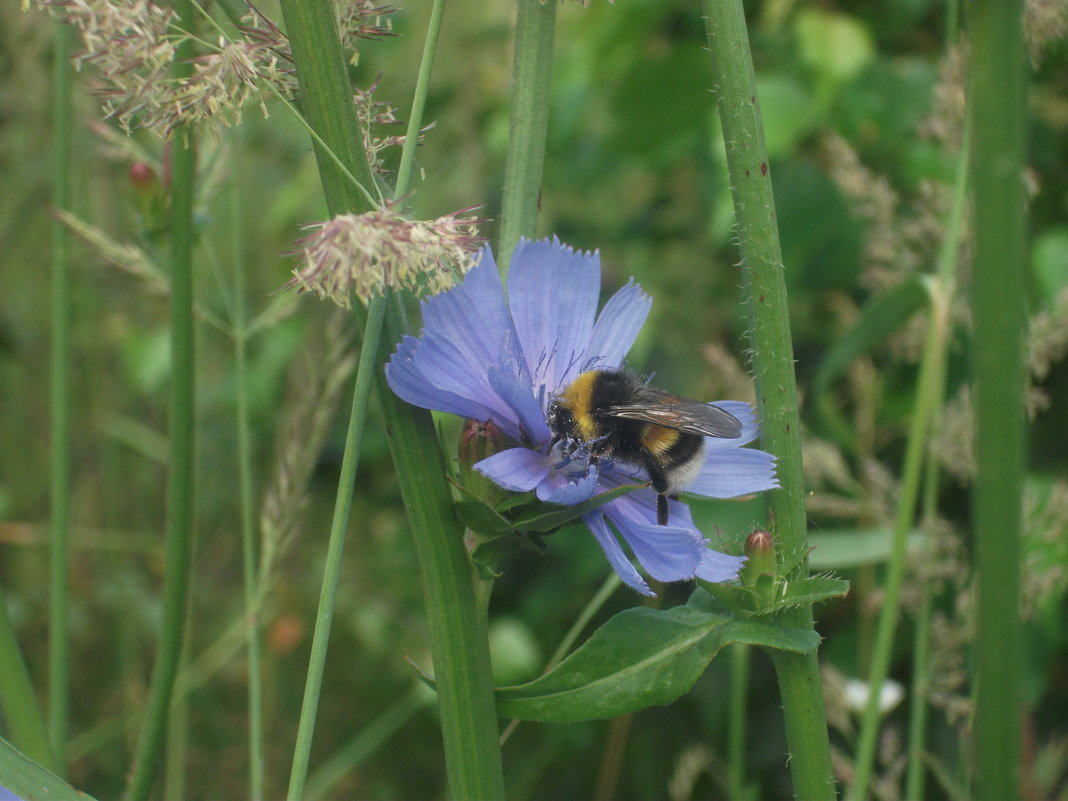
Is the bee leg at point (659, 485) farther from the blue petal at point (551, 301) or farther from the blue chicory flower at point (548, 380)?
the blue petal at point (551, 301)

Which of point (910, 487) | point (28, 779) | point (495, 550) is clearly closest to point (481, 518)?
point (495, 550)

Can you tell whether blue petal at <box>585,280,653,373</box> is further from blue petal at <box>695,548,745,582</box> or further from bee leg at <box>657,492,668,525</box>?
blue petal at <box>695,548,745,582</box>

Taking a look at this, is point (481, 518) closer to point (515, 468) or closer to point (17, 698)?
point (515, 468)

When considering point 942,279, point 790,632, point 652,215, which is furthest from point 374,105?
point 652,215

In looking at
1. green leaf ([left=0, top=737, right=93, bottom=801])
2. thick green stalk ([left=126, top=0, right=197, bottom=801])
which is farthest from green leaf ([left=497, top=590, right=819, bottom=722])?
thick green stalk ([left=126, top=0, right=197, bottom=801])

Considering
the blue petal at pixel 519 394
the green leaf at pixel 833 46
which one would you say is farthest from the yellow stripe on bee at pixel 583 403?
the green leaf at pixel 833 46
